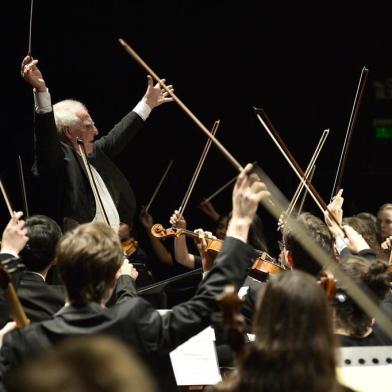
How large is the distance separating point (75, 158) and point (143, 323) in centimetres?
172

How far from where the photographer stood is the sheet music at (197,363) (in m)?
2.63

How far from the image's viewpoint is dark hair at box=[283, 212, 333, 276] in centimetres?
268

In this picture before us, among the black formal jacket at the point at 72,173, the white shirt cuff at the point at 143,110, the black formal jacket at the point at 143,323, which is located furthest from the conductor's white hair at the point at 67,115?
the black formal jacket at the point at 143,323

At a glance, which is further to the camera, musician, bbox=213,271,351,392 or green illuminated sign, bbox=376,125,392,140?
green illuminated sign, bbox=376,125,392,140

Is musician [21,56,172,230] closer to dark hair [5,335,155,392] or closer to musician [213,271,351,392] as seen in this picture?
musician [213,271,351,392]

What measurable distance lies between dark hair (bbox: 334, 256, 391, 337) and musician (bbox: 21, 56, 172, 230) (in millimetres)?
1373

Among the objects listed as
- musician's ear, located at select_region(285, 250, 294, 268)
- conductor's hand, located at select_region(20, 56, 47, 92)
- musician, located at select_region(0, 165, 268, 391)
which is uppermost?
conductor's hand, located at select_region(20, 56, 47, 92)

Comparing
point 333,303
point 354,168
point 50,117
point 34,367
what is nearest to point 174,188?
point 354,168

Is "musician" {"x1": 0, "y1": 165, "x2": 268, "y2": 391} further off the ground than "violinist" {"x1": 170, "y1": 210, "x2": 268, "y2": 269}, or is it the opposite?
"musician" {"x1": 0, "y1": 165, "x2": 268, "y2": 391}

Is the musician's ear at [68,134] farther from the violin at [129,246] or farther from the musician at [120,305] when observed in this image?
the musician at [120,305]

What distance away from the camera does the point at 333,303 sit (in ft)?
7.32

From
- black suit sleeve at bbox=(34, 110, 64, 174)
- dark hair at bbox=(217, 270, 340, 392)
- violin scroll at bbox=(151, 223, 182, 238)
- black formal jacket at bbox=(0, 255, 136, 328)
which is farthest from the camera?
violin scroll at bbox=(151, 223, 182, 238)

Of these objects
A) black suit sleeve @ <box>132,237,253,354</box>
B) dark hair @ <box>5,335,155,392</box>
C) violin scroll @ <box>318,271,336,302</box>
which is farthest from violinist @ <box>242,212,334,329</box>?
dark hair @ <box>5,335,155,392</box>

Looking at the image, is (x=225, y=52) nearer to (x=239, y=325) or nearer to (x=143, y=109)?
(x=143, y=109)
